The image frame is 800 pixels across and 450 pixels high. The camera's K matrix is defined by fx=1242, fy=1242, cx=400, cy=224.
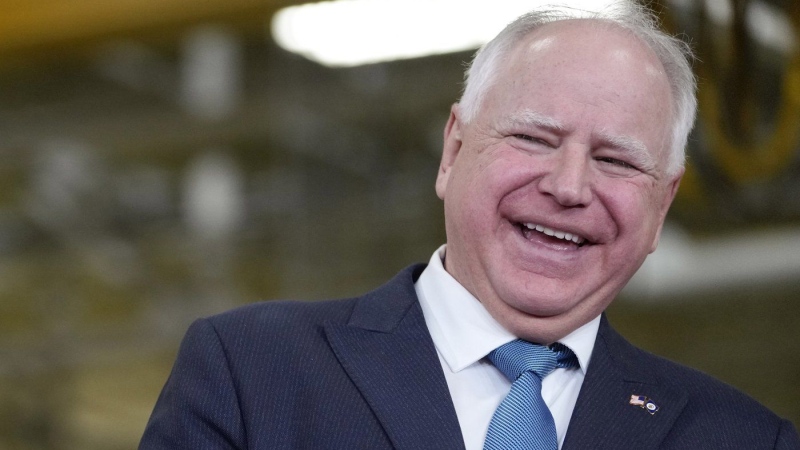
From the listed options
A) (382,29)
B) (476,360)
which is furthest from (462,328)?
(382,29)

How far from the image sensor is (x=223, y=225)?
12.2 metres

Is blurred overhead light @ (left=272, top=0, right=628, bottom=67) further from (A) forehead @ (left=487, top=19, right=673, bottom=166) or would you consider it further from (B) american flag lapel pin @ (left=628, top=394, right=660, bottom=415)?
(B) american flag lapel pin @ (left=628, top=394, right=660, bottom=415)

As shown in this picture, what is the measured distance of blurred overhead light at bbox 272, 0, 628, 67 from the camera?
789 cm

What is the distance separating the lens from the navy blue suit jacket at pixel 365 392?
179cm

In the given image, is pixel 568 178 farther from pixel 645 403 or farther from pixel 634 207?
pixel 645 403

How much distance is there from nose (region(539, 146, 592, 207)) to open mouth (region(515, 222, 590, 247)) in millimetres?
53

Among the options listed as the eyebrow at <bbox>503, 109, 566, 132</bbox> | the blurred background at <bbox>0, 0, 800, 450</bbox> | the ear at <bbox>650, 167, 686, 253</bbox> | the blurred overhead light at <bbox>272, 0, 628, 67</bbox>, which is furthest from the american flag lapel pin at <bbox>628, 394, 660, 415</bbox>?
the blurred background at <bbox>0, 0, 800, 450</bbox>

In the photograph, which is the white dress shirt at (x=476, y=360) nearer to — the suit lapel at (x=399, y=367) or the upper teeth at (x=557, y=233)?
the suit lapel at (x=399, y=367)

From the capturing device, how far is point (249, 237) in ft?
40.2

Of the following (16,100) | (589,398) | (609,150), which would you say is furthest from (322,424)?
(16,100)

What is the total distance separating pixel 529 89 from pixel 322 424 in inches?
24.1

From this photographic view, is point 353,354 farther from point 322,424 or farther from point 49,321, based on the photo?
point 49,321

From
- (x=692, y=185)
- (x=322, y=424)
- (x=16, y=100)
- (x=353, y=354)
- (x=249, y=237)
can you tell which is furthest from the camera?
(x=249, y=237)

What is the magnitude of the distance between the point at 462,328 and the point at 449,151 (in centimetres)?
34
